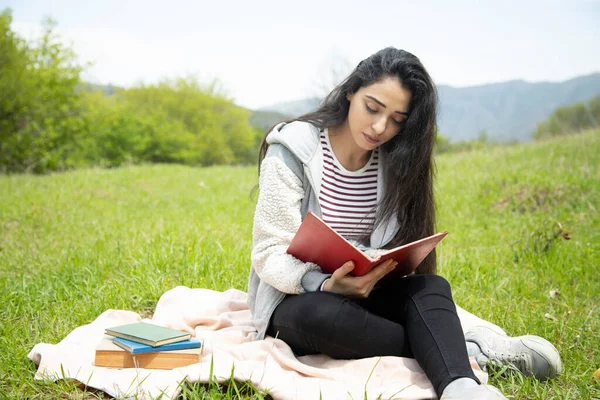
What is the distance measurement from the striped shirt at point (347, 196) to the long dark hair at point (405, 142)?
7 centimetres

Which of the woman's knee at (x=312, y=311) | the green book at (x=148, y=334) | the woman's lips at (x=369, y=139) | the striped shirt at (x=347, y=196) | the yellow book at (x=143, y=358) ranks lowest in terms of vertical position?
the yellow book at (x=143, y=358)

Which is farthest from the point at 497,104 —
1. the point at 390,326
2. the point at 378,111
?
the point at 390,326

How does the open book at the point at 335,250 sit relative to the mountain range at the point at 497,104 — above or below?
below

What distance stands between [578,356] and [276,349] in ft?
5.03

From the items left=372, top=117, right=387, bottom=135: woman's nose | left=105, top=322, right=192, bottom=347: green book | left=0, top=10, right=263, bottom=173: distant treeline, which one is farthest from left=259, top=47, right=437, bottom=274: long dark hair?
left=0, top=10, right=263, bottom=173: distant treeline

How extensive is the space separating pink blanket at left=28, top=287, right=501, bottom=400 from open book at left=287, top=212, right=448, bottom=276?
419mm

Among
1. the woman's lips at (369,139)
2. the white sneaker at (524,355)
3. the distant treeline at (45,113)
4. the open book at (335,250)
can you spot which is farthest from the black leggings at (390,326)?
the distant treeline at (45,113)

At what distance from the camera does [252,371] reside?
7.75 ft

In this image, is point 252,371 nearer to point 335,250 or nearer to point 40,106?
point 335,250

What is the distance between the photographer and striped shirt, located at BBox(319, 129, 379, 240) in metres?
2.81

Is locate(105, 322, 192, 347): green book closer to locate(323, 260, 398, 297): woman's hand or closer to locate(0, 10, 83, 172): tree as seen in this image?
locate(323, 260, 398, 297): woman's hand

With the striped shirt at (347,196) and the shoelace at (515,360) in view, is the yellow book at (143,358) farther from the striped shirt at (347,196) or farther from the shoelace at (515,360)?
the shoelace at (515,360)

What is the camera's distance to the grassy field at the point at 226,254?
2.98m

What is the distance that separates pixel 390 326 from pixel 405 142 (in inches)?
35.0
